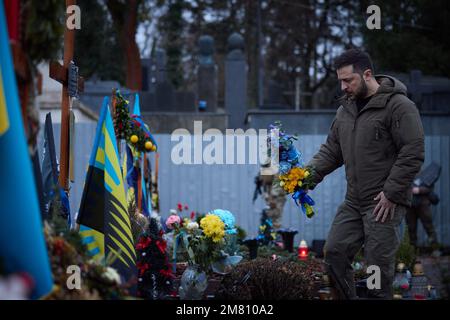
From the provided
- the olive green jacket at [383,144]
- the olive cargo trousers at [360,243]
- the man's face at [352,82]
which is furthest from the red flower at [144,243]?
the man's face at [352,82]

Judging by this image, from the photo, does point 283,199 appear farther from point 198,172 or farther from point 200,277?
point 200,277

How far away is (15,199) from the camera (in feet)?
10.7

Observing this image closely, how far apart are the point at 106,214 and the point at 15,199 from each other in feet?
4.41

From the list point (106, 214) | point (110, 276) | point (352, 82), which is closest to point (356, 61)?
point (352, 82)

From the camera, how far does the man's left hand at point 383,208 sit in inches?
197

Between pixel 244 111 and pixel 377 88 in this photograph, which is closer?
pixel 377 88

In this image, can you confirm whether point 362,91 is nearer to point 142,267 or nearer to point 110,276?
point 142,267

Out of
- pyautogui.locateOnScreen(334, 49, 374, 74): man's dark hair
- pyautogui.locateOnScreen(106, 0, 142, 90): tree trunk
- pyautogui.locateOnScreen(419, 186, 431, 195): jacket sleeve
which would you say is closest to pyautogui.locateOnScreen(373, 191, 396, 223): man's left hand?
pyautogui.locateOnScreen(334, 49, 374, 74): man's dark hair

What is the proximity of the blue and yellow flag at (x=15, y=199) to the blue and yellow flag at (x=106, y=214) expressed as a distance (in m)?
1.18

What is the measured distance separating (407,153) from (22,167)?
2.68 metres

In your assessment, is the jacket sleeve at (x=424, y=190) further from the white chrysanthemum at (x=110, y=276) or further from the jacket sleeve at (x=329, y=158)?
the white chrysanthemum at (x=110, y=276)
